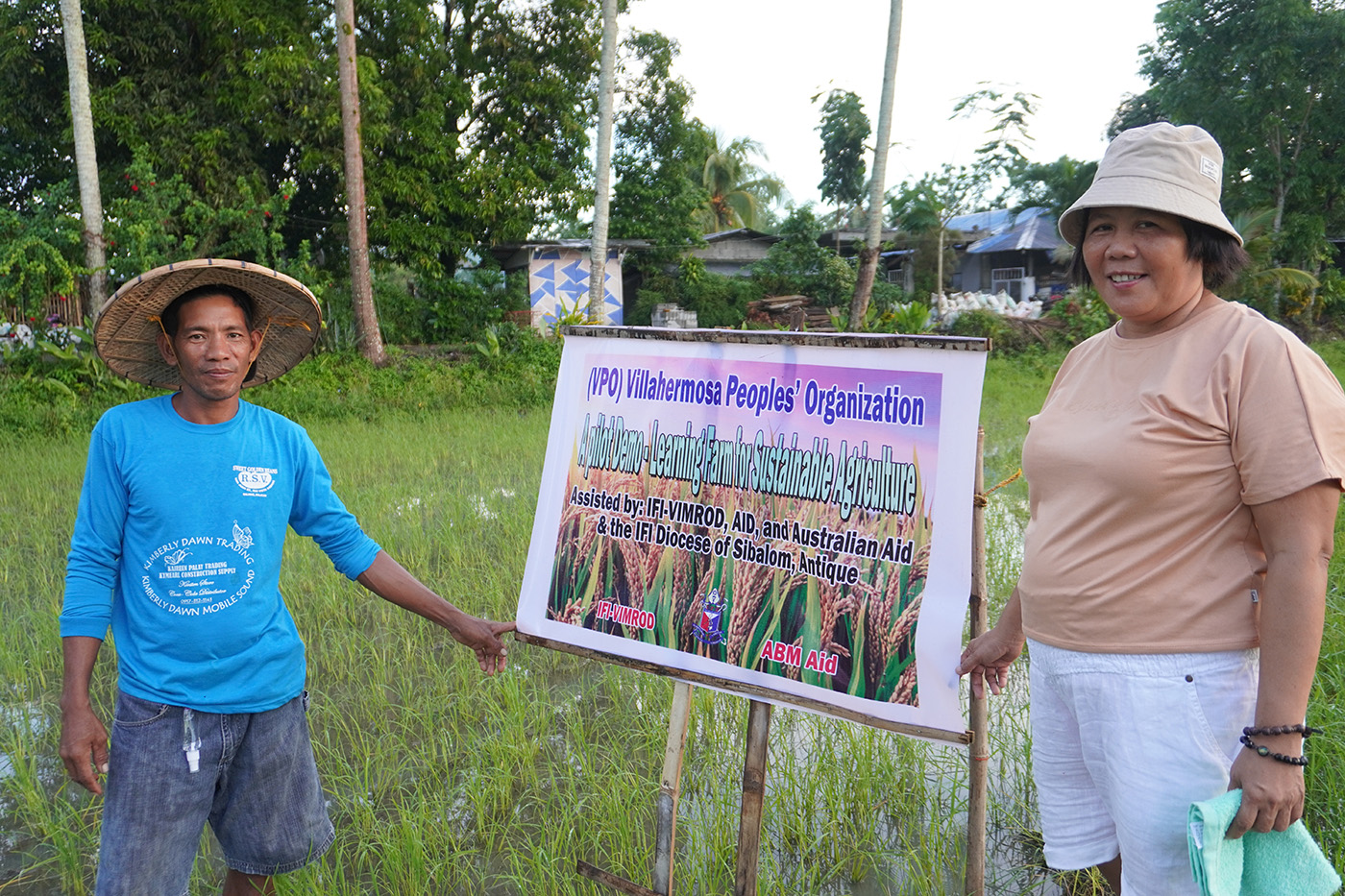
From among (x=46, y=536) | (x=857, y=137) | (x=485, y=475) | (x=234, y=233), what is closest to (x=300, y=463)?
(x=46, y=536)

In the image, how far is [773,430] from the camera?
1811mm

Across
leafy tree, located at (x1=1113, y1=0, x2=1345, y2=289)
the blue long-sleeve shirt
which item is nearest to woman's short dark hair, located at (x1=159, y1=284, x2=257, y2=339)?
the blue long-sleeve shirt

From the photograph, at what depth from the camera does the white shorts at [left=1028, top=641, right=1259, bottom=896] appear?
4.61 feet

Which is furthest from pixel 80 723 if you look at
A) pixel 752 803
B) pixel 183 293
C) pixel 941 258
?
pixel 941 258

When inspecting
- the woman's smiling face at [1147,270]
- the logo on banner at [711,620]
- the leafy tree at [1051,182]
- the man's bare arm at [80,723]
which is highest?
the leafy tree at [1051,182]

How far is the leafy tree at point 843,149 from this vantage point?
25.0 metres

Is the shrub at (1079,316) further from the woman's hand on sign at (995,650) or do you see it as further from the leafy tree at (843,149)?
the woman's hand on sign at (995,650)

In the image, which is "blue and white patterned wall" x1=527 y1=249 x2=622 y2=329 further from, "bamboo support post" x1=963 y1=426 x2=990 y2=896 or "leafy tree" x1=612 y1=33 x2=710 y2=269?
"bamboo support post" x1=963 y1=426 x2=990 y2=896

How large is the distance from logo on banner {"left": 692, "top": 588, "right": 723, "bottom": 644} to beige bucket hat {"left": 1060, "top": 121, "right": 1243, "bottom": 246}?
1000 millimetres

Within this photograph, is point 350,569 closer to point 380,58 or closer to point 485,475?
point 485,475

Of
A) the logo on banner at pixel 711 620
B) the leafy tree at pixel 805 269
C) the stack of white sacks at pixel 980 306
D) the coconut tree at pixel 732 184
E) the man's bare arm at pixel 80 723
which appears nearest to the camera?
the man's bare arm at pixel 80 723

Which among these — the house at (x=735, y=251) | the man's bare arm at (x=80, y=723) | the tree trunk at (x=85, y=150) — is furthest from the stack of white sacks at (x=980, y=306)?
the man's bare arm at (x=80, y=723)

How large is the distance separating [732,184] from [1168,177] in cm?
2804

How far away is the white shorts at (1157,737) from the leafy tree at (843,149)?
24285 mm
